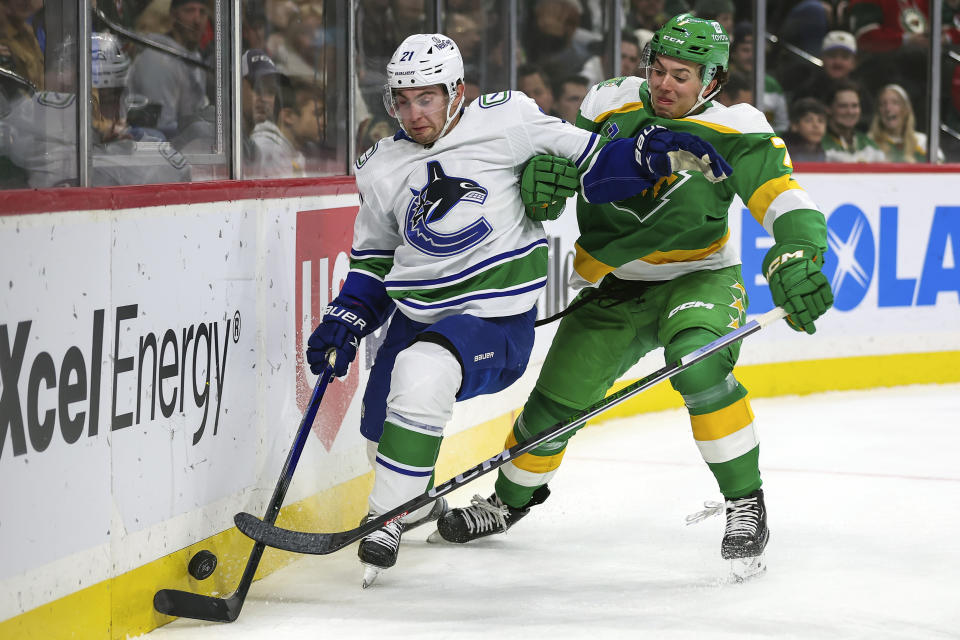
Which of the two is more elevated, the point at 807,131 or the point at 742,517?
the point at 807,131

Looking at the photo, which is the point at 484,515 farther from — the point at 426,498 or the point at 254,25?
the point at 254,25

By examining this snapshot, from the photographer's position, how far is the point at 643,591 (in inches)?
112

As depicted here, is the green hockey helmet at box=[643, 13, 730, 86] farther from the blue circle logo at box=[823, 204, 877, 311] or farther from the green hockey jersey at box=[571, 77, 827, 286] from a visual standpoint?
the blue circle logo at box=[823, 204, 877, 311]

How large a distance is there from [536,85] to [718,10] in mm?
1290

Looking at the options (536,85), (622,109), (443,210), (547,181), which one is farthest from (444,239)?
(536,85)

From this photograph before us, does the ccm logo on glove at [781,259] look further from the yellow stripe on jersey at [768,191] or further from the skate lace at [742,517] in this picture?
the skate lace at [742,517]

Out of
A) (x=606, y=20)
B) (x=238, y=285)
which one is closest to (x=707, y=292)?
(x=238, y=285)

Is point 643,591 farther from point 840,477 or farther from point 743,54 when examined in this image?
point 743,54

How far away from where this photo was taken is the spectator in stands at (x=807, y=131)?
577 cm

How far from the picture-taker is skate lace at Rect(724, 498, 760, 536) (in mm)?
2893

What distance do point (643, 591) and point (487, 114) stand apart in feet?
3.53

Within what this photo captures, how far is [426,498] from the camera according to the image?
2.64 metres

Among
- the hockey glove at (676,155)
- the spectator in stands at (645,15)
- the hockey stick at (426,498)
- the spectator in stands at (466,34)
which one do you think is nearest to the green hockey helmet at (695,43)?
the hockey glove at (676,155)

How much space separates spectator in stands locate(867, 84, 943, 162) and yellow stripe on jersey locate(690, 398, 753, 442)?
10.9 feet
